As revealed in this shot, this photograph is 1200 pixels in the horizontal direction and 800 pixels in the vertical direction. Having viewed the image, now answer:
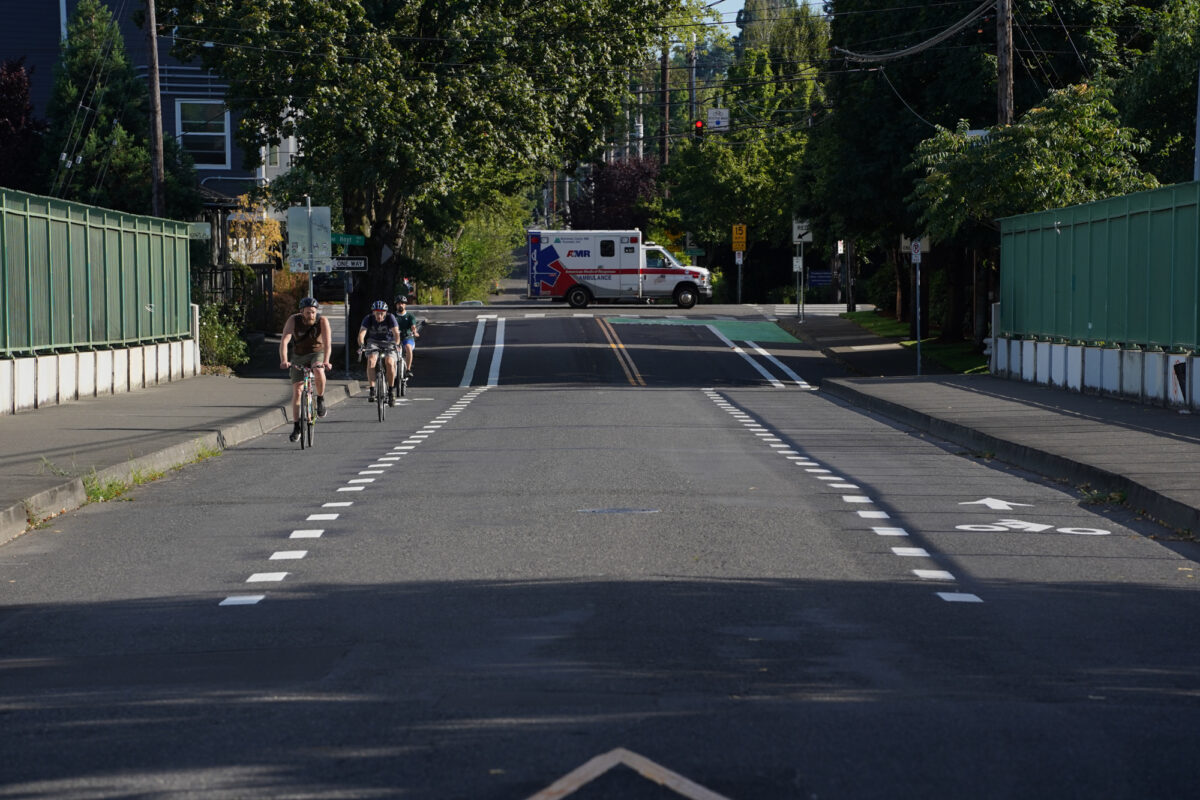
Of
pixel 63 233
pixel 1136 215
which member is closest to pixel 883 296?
pixel 1136 215

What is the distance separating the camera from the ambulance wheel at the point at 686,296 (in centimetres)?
6600

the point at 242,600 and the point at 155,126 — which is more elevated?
the point at 155,126

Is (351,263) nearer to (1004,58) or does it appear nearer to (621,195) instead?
(1004,58)

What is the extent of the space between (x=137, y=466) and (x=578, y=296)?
164 ft

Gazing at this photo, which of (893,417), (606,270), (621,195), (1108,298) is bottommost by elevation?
(893,417)

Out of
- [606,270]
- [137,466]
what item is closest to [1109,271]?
[137,466]

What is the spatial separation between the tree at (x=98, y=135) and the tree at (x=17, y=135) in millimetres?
1389

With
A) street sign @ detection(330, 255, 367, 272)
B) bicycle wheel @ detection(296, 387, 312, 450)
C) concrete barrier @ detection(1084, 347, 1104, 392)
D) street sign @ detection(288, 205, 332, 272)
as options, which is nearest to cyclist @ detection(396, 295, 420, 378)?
street sign @ detection(288, 205, 332, 272)

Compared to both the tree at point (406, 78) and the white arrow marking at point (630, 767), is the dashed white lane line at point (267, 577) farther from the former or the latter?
the tree at point (406, 78)

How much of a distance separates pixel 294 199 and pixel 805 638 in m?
50.1

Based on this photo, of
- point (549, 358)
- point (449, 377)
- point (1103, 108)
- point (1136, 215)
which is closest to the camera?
point (1136, 215)

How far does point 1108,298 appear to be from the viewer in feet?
90.8

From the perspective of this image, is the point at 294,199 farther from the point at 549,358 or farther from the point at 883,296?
the point at 883,296

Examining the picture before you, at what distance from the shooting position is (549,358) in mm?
43875
